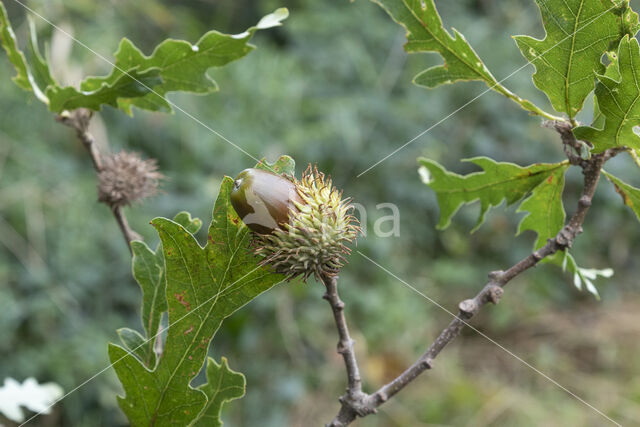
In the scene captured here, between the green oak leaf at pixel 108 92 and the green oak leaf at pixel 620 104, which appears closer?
the green oak leaf at pixel 620 104

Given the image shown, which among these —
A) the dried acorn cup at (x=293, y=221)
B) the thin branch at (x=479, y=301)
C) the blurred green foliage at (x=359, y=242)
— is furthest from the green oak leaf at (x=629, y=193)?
the blurred green foliage at (x=359, y=242)

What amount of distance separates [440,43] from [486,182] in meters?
0.27

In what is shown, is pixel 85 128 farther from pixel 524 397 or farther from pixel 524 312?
pixel 524 312

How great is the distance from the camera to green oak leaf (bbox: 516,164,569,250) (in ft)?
3.48

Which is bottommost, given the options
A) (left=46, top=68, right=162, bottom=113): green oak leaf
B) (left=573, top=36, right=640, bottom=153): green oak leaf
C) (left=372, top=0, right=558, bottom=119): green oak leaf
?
(left=573, top=36, right=640, bottom=153): green oak leaf

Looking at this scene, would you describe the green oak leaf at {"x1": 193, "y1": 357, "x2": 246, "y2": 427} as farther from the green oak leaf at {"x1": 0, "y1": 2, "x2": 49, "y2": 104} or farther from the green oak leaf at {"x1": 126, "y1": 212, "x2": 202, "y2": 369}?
the green oak leaf at {"x1": 0, "y1": 2, "x2": 49, "y2": 104}

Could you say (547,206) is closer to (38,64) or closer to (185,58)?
(185,58)

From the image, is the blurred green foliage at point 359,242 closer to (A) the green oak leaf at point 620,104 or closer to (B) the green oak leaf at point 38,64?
(B) the green oak leaf at point 38,64

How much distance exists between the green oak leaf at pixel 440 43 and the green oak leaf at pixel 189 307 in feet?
1.46

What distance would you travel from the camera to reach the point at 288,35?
4402 mm

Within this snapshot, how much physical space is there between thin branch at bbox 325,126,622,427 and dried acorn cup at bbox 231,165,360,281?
0.19m

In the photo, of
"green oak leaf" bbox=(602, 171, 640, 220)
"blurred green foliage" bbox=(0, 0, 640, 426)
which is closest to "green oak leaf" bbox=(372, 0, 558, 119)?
"green oak leaf" bbox=(602, 171, 640, 220)

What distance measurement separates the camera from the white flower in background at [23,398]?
1040 mm

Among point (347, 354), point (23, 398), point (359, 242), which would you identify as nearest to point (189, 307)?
point (347, 354)
